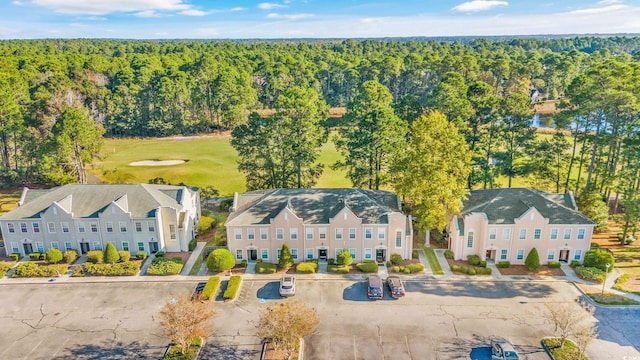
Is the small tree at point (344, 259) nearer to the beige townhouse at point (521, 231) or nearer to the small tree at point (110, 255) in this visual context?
the beige townhouse at point (521, 231)

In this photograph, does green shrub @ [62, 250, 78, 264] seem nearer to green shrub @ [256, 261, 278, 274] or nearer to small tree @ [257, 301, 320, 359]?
green shrub @ [256, 261, 278, 274]

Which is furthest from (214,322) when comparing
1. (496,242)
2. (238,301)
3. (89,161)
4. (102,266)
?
(89,161)

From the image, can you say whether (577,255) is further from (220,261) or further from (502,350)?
(220,261)

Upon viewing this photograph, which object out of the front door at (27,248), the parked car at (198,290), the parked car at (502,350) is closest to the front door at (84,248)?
the front door at (27,248)

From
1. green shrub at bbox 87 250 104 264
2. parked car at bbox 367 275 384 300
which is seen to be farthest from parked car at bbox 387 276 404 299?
green shrub at bbox 87 250 104 264

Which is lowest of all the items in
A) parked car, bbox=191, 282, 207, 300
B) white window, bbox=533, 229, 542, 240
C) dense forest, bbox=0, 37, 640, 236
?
parked car, bbox=191, 282, 207, 300

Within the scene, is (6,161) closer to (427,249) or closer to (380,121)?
(380,121)

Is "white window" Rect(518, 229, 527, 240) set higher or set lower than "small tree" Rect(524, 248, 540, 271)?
higher
